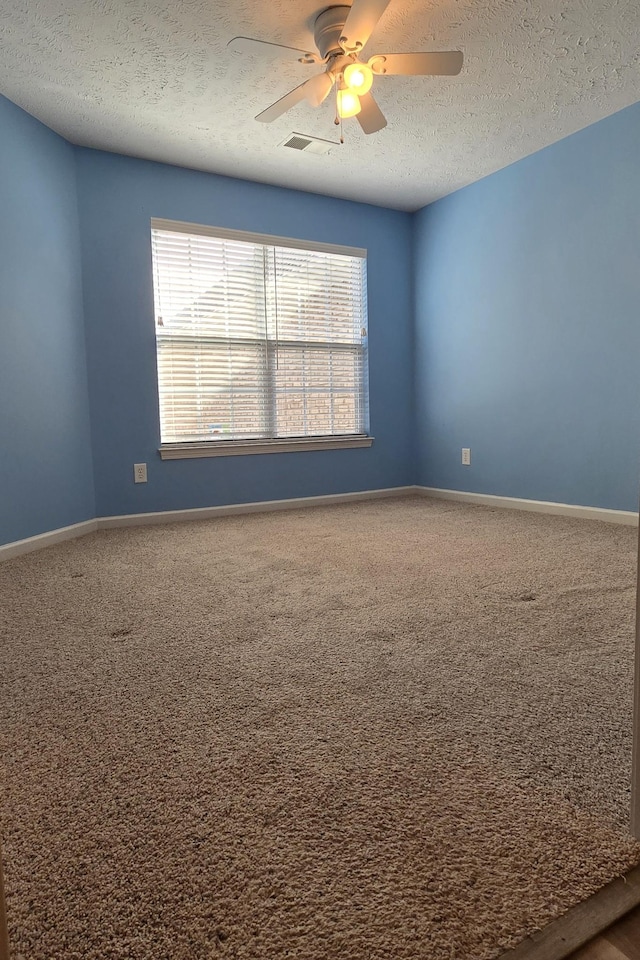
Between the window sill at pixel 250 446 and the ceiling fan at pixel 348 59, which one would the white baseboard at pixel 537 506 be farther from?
the ceiling fan at pixel 348 59

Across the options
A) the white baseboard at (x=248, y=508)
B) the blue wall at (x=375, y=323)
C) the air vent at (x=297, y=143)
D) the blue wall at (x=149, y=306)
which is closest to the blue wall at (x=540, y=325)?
the blue wall at (x=375, y=323)

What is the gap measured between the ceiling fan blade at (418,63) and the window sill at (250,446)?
2.22 meters

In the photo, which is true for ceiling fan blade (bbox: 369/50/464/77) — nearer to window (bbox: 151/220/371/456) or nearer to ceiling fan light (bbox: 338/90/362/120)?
ceiling fan light (bbox: 338/90/362/120)

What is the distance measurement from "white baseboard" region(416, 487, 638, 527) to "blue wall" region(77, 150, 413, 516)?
0.74 m

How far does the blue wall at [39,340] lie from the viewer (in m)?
2.51

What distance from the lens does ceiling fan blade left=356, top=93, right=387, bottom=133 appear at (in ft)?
7.29

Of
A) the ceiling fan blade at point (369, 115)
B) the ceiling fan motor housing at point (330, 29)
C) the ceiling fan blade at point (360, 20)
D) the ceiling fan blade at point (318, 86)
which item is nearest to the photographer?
the ceiling fan blade at point (360, 20)

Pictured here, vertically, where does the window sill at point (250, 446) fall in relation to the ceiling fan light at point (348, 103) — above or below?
below

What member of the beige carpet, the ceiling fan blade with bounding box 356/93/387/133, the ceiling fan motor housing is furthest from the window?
the beige carpet

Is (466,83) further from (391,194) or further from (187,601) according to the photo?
(187,601)

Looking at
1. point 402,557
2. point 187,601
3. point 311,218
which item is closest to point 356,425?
point 311,218

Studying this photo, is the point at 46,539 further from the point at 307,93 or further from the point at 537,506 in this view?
the point at 537,506

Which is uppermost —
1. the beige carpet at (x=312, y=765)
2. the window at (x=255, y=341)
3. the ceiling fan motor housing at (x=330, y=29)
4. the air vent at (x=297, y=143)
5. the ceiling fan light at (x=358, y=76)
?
the air vent at (x=297, y=143)

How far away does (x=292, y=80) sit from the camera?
2422mm
